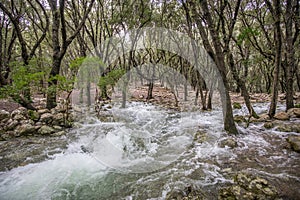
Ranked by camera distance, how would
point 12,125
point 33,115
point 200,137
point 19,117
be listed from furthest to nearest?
point 33,115 < point 19,117 < point 12,125 < point 200,137

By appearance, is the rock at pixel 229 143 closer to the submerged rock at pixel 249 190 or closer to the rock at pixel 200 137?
the rock at pixel 200 137

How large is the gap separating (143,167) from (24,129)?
4.56 m

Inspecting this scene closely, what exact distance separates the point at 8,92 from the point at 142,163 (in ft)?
16.0

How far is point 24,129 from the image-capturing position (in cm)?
587

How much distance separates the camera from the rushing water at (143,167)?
310cm

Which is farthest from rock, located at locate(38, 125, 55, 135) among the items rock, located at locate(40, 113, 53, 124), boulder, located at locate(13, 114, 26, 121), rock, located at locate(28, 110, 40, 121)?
boulder, located at locate(13, 114, 26, 121)

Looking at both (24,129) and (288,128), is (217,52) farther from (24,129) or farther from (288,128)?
(24,129)

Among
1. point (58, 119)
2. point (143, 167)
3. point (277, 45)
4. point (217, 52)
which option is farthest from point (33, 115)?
point (277, 45)

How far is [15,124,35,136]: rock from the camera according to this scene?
5.77 m

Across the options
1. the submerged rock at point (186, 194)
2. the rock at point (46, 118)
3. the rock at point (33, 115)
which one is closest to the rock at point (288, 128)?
the submerged rock at point (186, 194)

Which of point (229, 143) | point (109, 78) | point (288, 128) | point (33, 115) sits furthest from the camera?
point (109, 78)

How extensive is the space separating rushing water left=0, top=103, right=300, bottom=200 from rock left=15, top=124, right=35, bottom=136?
4.33 feet

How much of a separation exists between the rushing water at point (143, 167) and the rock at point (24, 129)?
1321 mm

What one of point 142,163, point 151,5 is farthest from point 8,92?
point 151,5
